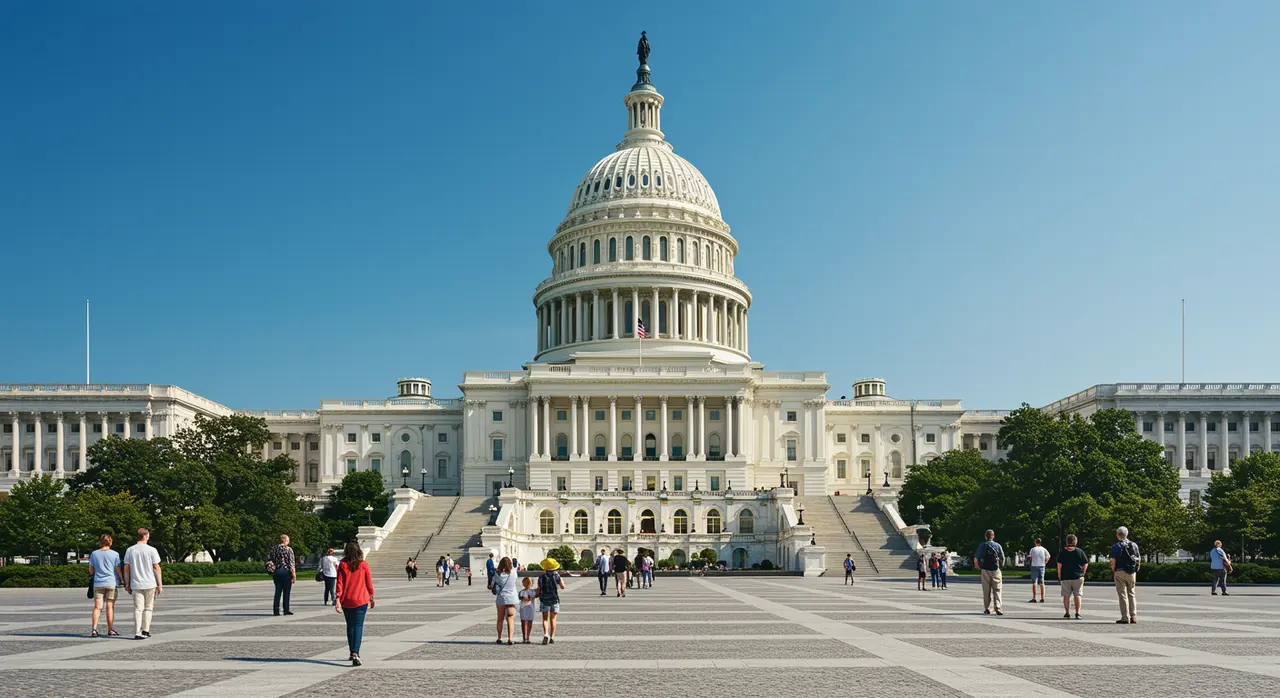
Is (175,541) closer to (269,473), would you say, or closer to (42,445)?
(269,473)

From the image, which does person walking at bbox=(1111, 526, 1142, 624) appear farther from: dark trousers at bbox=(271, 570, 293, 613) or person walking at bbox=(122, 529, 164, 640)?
dark trousers at bbox=(271, 570, 293, 613)

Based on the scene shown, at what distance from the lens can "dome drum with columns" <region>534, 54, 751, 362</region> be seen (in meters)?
134

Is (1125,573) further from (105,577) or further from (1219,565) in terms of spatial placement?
(105,577)

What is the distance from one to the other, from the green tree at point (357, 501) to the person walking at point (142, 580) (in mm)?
80917

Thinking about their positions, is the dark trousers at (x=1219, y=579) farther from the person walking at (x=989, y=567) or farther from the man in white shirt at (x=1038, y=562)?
the person walking at (x=989, y=567)

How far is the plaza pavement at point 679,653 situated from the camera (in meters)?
16.4

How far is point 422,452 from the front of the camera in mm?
135375

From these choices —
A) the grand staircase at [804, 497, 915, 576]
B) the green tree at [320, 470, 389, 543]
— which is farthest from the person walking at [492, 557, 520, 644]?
the green tree at [320, 470, 389, 543]

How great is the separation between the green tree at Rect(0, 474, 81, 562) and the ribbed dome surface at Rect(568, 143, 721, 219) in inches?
3318

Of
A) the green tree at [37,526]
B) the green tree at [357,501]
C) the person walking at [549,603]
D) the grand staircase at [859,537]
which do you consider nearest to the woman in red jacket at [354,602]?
the person walking at [549,603]

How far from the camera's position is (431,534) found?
8800cm

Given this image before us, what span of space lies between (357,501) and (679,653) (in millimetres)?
92816

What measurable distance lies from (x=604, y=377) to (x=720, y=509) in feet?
84.2

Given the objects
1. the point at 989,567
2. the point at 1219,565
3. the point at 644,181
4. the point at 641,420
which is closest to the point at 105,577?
the point at 989,567
